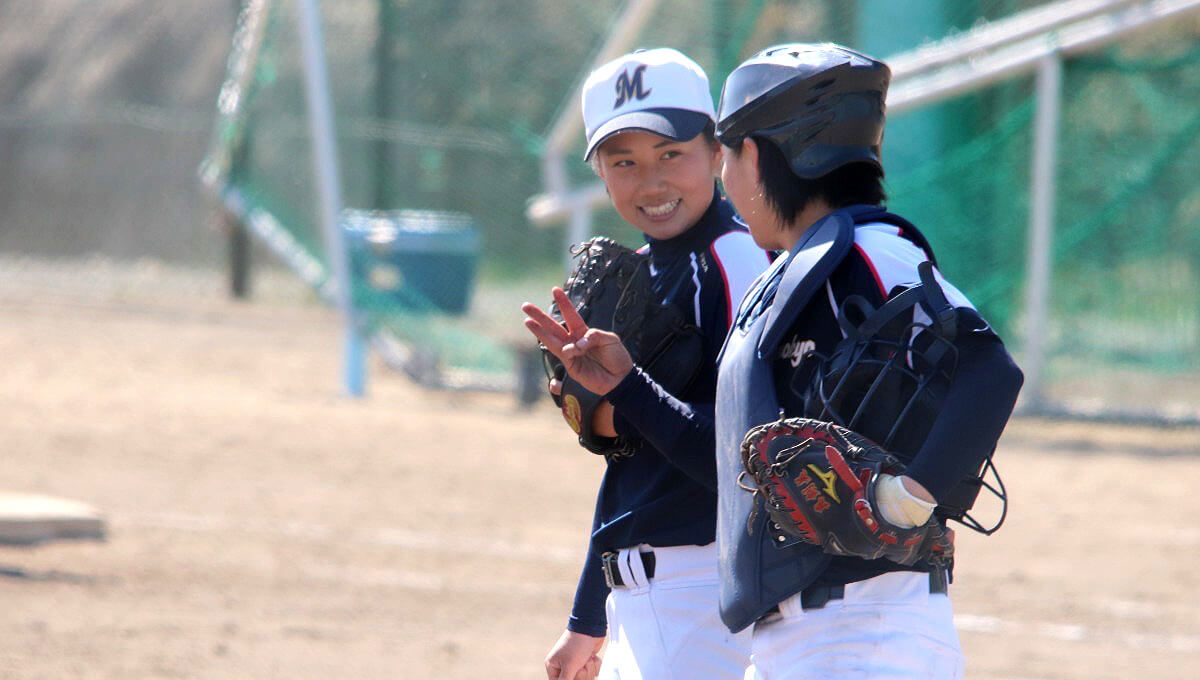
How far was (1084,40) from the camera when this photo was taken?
11.2 m

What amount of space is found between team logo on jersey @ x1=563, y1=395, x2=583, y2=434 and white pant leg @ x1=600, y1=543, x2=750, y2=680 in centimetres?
26

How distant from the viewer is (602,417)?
9.00 ft

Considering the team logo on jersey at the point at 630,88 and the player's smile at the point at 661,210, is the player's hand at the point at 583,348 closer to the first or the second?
the player's smile at the point at 661,210

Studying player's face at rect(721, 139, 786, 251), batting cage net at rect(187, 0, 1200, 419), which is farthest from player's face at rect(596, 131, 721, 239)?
batting cage net at rect(187, 0, 1200, 419)

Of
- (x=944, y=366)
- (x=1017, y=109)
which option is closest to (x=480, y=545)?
(x=944, y=366)

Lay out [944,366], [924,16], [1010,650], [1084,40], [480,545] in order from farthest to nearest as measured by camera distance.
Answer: [924,16]
[1084,40]
[480,545]
[1010,650]
[944,366]

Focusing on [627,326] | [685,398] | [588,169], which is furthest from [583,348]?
[588,169]

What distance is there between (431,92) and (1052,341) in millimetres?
5921

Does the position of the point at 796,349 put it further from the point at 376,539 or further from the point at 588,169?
the point at 588,169

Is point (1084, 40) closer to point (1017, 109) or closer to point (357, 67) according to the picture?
point (1017, 109)

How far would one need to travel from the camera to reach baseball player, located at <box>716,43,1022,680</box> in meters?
2.10

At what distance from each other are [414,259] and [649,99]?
1054cm

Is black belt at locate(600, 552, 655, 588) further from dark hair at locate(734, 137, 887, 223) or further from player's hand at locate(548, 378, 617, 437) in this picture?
dark hair at locate(734, 137, 887, 223)

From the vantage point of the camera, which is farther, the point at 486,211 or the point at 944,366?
the point at 486,211
